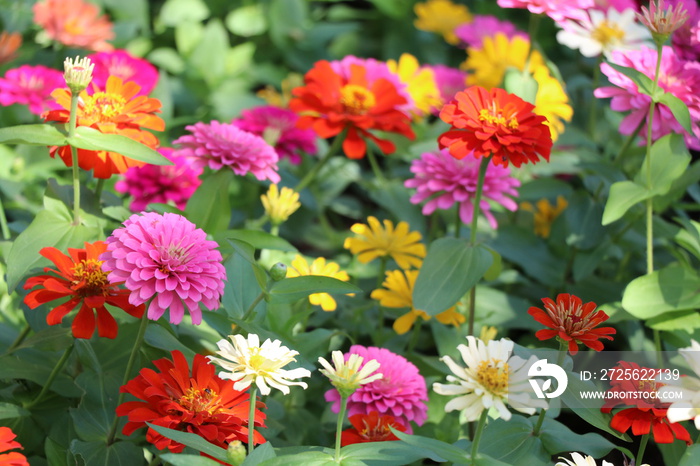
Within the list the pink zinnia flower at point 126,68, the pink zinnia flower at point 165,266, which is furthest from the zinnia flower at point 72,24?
the pink zinnia flower at point 165,266

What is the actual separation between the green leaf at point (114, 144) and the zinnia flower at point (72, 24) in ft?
3.24

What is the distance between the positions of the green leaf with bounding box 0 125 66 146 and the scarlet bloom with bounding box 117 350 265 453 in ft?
1.10

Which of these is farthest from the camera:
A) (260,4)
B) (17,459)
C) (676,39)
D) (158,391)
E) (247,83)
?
(260,4)

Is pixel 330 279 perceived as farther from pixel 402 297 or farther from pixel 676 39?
pixel 676 39

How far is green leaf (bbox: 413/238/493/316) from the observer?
1.20 metres

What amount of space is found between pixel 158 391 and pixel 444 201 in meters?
0.65

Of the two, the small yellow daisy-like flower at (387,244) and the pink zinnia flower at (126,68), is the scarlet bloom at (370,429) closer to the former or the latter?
the small yellow daisy-like flower at (387,244)

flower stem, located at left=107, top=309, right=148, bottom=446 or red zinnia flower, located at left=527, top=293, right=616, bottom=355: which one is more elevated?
red zinnia flower, located at left=527, top=293, right=616, bottom=355

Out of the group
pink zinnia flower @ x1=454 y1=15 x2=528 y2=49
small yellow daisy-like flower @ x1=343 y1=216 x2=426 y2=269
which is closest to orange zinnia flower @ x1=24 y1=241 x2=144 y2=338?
small yellow daisy-like flower @ x1=343 y1=216 x2=426 y2=269

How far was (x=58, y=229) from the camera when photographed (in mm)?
1122

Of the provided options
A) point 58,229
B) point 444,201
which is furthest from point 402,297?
point 58,229

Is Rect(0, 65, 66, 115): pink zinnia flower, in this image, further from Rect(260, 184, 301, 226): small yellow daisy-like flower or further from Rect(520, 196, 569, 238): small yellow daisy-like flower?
Rect(520, 196, 569, 238): small yellow daisy-like flower

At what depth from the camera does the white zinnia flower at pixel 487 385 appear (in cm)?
82

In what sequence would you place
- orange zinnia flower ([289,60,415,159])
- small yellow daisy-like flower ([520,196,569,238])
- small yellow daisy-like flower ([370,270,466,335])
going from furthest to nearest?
small yellow daisy-like flower ([520,196,569,238]), orange zinnia flower ([289,60,415,159]), small yellow daisy-like flower ([370,270,466,335])
